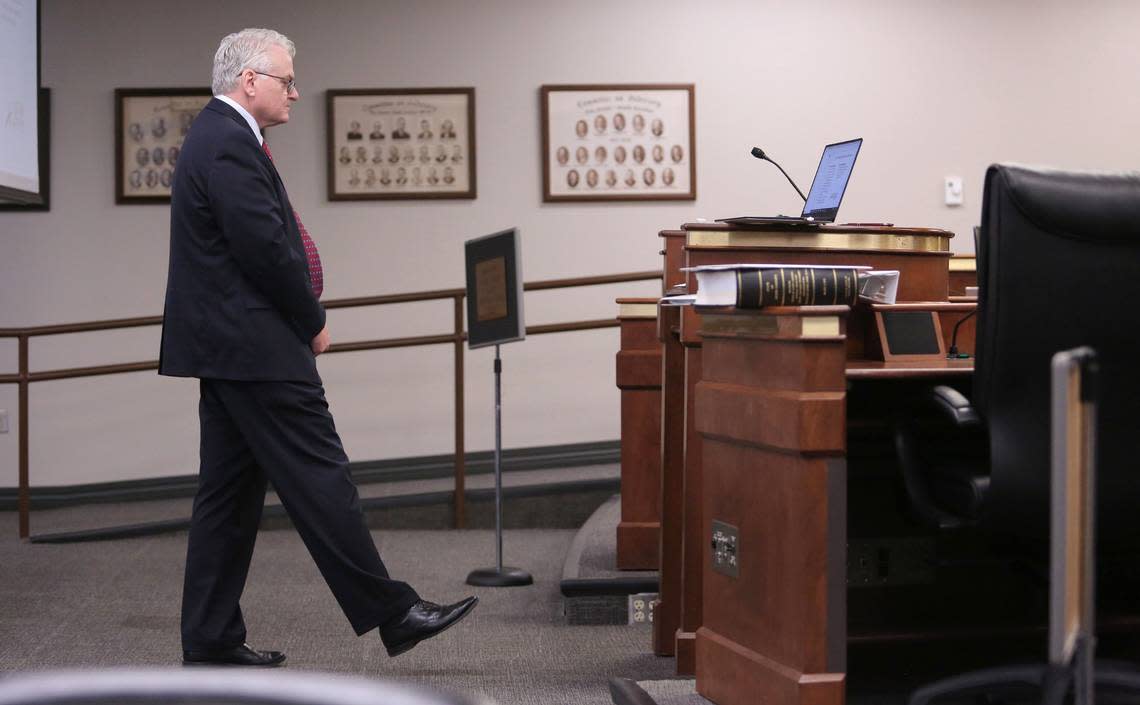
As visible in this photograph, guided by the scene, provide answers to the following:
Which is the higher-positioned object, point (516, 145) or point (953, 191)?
point (516, 145)

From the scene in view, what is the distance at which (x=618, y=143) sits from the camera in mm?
5895

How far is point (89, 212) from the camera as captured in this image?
18.9 feet

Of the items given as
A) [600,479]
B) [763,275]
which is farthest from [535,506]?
[763,275]

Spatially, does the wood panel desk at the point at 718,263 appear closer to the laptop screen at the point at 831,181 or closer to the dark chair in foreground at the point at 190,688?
the laptop screen at the point at 831,181

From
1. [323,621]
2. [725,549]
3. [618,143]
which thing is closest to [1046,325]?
[725,549]

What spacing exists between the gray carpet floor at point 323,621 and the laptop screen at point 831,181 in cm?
112

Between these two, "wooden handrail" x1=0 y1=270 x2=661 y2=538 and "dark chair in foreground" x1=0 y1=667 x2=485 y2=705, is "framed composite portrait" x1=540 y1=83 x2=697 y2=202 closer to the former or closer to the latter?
"wooden handrail" x1=0 y1=270 x2=661 y2=538

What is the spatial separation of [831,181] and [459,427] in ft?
8.45

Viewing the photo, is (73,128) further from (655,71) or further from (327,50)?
(655,71)

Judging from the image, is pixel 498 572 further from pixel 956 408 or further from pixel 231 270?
pixel 956 408

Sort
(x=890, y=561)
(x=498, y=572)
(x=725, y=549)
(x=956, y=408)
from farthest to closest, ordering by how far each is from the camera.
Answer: (x=498, y=572)
(x=890, y=561)
(x=725, y=549)
(x=956, y=408)

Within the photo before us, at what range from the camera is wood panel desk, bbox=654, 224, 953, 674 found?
2803 millimetres

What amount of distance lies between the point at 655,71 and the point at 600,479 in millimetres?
1913

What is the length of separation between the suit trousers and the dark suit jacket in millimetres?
75
